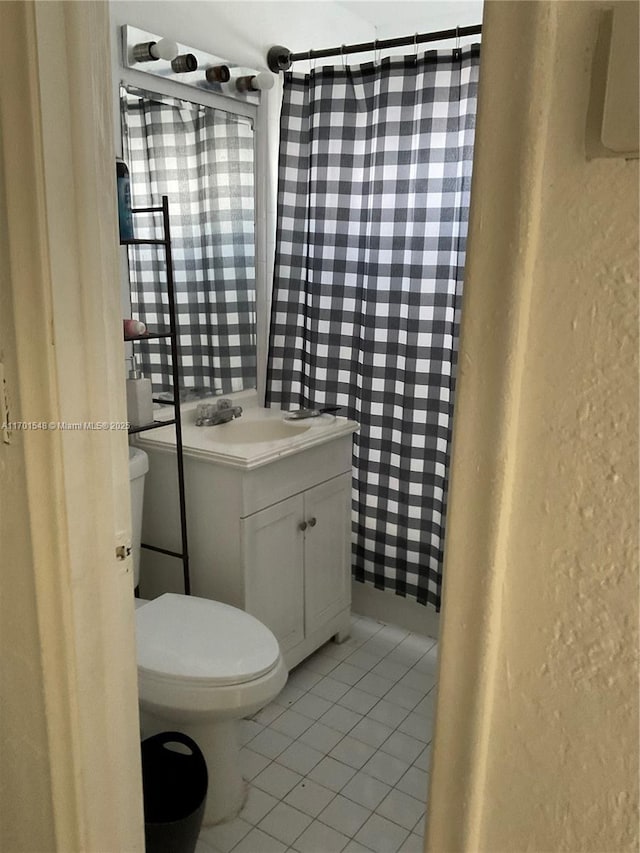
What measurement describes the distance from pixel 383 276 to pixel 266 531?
957 millimetres

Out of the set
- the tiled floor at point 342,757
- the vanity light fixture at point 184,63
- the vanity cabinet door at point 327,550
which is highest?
the vanity light fixture at point 184,63

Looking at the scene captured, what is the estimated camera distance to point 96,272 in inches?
38.4

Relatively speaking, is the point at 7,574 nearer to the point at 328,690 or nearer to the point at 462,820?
the point at 462,820

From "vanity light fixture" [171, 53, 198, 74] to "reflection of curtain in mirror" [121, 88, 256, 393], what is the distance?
98 mm

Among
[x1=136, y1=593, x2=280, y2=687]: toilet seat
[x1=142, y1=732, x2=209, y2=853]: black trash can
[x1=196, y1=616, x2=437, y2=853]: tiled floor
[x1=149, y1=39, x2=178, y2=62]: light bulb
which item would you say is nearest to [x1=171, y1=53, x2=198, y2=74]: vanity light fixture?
[x1=149, y1=39, x2=178, y2=62]: light bulb

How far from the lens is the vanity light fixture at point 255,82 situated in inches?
94.2

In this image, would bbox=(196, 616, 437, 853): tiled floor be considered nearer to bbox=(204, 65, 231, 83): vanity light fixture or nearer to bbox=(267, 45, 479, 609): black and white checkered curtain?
bbox=(267, 45, 479, 609): black and white checkered curtain

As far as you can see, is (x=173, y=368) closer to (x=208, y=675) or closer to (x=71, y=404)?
(x=208, y=675)

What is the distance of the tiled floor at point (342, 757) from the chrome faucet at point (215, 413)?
2.94 feet

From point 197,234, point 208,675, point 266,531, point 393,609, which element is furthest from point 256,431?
point 208,675

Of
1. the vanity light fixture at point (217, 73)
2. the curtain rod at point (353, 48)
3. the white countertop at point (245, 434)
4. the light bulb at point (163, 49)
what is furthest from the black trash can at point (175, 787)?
Answer: the curtain rod at point (353, 48)

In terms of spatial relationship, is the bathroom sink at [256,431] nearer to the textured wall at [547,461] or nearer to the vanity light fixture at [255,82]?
the vanity light fixture at [255,82]

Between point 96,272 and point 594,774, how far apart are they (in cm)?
81

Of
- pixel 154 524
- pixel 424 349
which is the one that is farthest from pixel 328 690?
pixel 424 349
